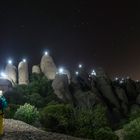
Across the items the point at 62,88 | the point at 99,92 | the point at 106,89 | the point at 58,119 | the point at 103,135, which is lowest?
the point at 103,135

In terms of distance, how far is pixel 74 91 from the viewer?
197 feet

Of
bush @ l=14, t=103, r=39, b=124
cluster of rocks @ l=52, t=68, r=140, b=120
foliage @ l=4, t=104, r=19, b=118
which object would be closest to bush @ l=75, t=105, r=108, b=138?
bush @ l=14, t=103, r=39, b=124

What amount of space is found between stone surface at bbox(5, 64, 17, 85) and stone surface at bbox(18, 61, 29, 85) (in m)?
0.84

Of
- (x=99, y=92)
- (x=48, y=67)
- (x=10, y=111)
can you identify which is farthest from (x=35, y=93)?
(x=10, y=111)

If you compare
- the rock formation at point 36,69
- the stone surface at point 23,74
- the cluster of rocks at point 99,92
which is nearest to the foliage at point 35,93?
the stone surface at point 23,74

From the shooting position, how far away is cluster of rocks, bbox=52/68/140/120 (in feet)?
189

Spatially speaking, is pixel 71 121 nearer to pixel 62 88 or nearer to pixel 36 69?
pixel 62 88

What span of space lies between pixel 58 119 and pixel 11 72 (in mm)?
29745

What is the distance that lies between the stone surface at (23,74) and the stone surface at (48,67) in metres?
2.89

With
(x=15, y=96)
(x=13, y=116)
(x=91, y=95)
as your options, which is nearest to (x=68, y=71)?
(x=91, y=95)

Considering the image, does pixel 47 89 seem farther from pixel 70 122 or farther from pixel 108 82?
pixel 70 122

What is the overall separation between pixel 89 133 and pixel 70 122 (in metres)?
1.97

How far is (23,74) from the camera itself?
6512 cm

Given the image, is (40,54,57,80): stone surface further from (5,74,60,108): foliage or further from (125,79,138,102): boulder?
(125,79,138,102): boulder
